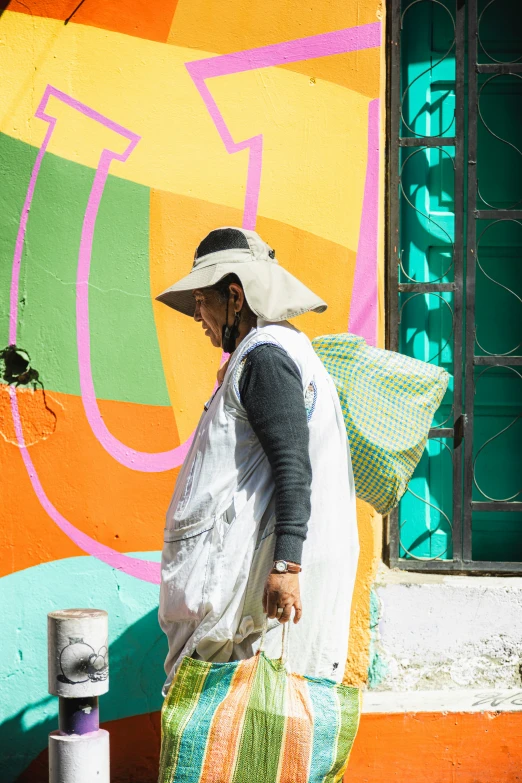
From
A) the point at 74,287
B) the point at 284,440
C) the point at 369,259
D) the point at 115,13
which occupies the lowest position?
the point at 284,440

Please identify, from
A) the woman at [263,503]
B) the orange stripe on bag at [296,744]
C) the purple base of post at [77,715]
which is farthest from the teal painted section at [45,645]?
the orange stripe on bag at [296,744]

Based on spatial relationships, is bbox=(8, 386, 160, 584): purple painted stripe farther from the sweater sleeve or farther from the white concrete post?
the sweater sleeve

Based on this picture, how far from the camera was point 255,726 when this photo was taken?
2.23 metres

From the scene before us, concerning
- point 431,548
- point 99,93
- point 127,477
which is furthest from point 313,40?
point 431,548

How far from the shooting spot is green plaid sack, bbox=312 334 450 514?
269 cm

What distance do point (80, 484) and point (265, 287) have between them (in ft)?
4.57

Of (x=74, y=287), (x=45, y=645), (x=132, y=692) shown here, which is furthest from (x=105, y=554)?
(x=74, y=287)

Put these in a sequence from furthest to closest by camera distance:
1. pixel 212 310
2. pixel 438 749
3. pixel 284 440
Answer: pixel 438 749, pixel 212 310, pixel 284 440

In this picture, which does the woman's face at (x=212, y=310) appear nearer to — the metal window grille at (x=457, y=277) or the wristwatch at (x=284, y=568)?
the wristwatch at (x=284, y=568)

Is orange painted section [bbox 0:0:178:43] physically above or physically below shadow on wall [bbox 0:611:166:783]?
above

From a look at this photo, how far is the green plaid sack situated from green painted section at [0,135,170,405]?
3.31 feet

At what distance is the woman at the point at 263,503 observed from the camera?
2367 mm

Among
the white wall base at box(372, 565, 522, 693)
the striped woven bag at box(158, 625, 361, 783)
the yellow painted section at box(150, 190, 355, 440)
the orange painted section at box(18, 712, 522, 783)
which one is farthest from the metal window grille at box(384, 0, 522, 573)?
the striped woven bag at box(158, 625, 361, 783)

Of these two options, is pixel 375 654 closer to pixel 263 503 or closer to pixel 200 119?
pixel 263 503
